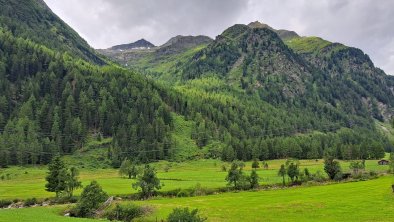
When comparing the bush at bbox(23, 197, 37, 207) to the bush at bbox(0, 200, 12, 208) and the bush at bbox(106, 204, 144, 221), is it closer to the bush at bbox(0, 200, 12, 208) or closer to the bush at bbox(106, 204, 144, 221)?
the bush at bbox(0, 200, 12, 208)

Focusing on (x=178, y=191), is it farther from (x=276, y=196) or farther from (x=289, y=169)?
(x=289, y=169)

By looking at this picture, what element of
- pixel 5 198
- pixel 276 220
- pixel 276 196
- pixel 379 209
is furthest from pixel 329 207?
pixel 5 198

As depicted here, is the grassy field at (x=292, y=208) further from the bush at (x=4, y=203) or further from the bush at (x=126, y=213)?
the bush at (x=4, y=203)

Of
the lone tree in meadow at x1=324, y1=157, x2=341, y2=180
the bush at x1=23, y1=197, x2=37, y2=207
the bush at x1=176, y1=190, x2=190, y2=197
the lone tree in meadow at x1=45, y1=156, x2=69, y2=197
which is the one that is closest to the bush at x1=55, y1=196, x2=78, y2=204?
the lone tree in meadow at x1=45, y1=156, x2=69, y2=197

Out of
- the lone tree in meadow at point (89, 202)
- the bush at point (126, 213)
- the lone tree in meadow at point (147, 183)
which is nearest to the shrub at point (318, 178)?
Result: the lone tree in meadow at point (147, 183)

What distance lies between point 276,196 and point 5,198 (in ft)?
267

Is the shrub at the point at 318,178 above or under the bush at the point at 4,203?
above

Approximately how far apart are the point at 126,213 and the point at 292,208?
3881 cm

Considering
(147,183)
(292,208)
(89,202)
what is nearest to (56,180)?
(147,183)

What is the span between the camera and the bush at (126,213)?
90.1 m

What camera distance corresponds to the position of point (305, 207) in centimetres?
8906

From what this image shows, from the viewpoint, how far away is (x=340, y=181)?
150625mm

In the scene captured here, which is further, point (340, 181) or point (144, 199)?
point (340, 181)

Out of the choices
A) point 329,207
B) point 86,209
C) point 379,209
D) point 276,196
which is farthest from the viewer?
point 276,196
